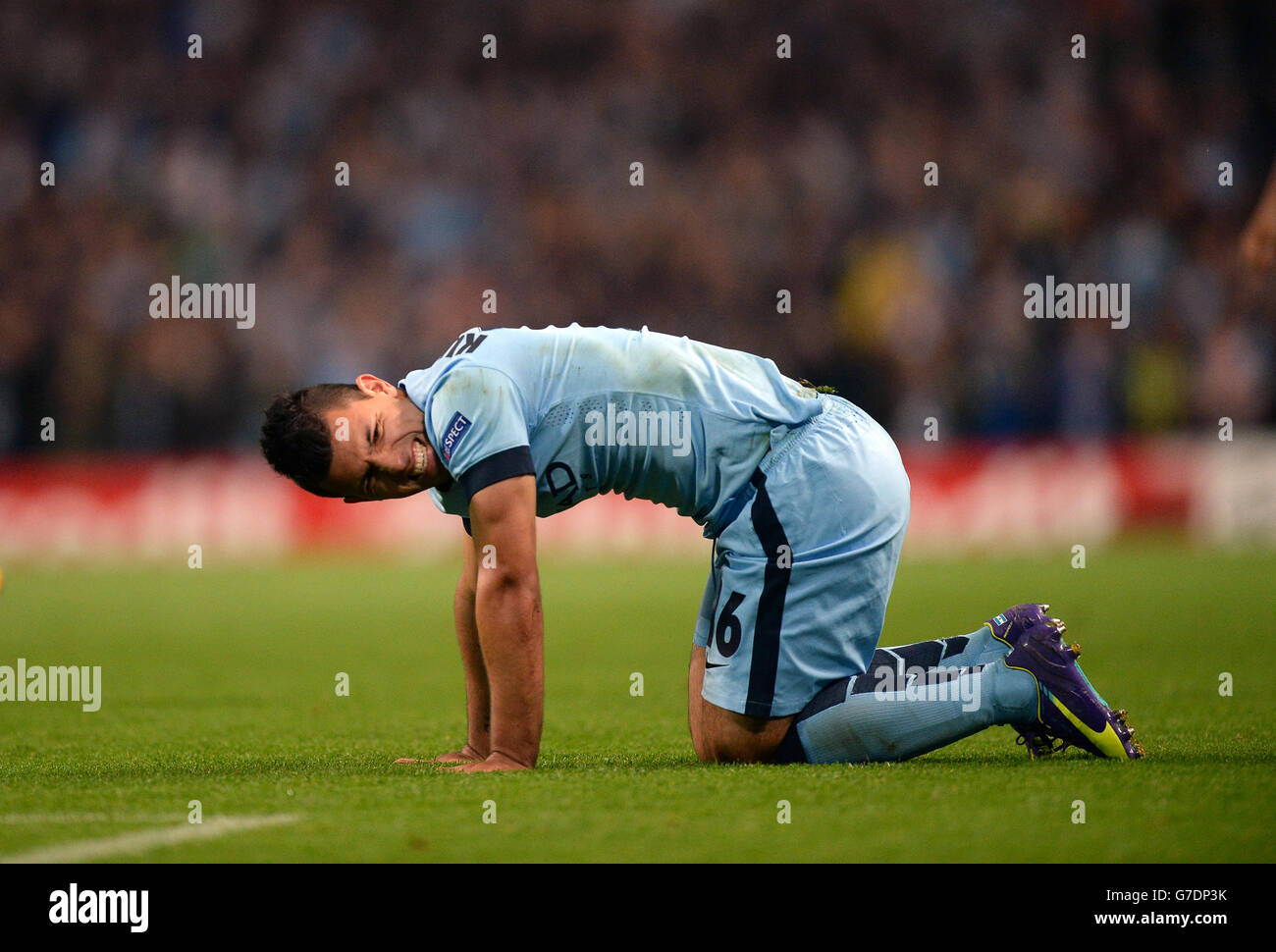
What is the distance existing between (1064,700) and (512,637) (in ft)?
5.21

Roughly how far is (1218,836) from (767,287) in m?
15.0

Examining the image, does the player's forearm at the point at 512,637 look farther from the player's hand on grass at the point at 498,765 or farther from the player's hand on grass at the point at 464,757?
the player's hand on grass at the point at 464,757

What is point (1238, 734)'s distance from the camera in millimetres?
5055

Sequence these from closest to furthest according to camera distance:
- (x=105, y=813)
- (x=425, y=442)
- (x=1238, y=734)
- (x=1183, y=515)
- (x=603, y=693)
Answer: (x=105, y=813) → (x=425, y=442) → (x=1238, y=734) → (x=603, y=693) → (x=1183, y=515)

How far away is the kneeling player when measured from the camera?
164 inches

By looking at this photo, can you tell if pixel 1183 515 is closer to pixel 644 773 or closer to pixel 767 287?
pixel 767 287

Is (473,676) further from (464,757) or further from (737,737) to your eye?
(737,737)

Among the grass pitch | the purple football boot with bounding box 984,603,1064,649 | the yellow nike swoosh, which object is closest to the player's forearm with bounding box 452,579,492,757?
the grass pitch

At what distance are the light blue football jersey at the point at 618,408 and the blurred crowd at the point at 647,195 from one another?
11684mm

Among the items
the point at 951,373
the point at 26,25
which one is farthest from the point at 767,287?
the point at 26,25

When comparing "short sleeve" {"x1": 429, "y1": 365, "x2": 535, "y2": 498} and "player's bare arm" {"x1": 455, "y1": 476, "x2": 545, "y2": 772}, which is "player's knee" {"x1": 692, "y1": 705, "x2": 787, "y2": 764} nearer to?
"player's bare arm" {"x1": 455, "y1": 476, "x2": 545, "y2": 772}

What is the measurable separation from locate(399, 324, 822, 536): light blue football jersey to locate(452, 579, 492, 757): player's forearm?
1.19 feet

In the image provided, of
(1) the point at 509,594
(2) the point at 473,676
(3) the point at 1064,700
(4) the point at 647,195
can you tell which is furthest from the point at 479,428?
(4) the point at 647,195

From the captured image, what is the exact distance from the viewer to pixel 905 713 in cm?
433
